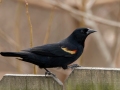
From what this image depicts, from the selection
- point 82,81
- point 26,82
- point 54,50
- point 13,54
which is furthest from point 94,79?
point 54,50

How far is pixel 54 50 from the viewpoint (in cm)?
394

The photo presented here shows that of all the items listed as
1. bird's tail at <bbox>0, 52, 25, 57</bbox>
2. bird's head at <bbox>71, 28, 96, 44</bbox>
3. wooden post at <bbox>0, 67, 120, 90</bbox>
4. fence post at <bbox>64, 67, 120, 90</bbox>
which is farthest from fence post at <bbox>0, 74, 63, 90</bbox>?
bird's head at <bbox>71, 28, 96, 44</bbox>

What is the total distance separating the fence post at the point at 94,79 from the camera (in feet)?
9.51

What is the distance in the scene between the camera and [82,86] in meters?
2.92

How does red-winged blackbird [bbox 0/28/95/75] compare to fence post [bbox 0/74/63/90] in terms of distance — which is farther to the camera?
red-winged blackbird [bbox 0/28/95/75]

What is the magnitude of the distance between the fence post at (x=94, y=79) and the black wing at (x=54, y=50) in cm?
96

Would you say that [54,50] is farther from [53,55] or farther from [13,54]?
[13,54]

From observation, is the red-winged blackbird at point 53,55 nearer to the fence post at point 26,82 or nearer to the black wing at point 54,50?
the black wing at point 54,50

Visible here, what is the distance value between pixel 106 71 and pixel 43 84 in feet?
1.58

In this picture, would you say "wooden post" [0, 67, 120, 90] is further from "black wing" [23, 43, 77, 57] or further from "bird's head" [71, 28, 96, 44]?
"bird's head" [71, 28, 96, 44]

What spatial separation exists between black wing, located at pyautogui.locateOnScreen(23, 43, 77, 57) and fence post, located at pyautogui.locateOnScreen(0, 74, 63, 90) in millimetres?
817

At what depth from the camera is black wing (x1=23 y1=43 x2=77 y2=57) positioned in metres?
3.85

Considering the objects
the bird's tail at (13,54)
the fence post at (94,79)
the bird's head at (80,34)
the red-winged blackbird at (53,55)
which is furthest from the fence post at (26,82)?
the bird's head at (80,34)

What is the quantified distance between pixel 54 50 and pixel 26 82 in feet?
3.24
